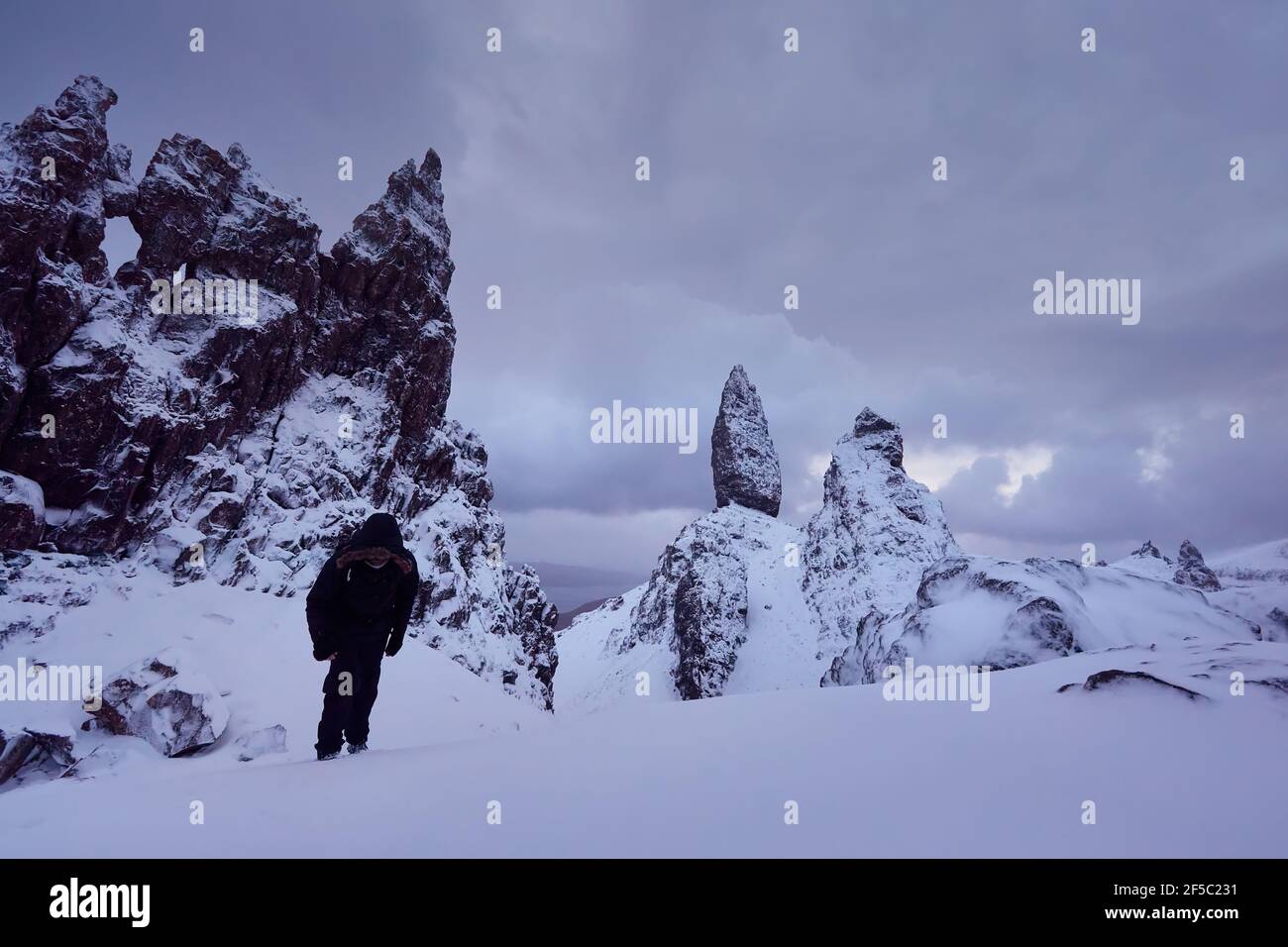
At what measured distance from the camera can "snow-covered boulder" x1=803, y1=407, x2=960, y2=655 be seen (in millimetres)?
47250

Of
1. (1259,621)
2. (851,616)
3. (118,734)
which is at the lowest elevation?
(851,616)

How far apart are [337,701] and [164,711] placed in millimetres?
4722

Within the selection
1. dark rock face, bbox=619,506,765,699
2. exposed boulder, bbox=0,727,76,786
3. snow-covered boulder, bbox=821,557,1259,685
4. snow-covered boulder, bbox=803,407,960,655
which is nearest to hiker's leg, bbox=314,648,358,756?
exposed boulder, bbox=0,727,76,786

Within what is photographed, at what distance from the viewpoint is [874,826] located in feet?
7.34

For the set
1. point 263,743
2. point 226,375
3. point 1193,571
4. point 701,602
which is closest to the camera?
point 263,743

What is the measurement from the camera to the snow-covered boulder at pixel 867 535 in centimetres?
4725

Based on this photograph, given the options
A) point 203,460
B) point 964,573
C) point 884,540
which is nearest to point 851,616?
point 884,540

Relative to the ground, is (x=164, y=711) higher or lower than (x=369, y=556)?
lower

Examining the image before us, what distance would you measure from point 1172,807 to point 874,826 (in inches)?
50.5

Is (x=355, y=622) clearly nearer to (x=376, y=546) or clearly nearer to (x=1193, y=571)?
(x=376, y=546)

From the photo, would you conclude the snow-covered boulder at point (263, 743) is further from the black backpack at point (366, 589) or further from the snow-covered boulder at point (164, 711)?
the black backpack at point (366, 589)

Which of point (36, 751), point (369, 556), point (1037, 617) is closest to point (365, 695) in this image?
point (369, 556)

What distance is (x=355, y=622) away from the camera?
5.05 meters
